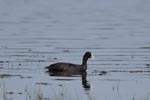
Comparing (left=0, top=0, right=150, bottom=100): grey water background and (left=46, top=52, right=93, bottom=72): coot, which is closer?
(left=0, top=0, right=150, bottom=100): grey water background

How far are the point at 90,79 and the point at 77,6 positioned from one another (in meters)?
32.4

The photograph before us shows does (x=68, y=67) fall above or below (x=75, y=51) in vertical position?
below

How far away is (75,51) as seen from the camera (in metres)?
27.3

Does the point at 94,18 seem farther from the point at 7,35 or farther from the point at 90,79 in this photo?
the point at 90,79

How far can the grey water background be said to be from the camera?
64.0ft

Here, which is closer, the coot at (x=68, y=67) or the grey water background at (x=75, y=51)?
the grey water background at (x=75, y=51)

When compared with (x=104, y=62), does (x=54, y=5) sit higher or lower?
higher

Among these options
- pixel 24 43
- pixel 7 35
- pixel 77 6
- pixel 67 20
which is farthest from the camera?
pixel 77 6

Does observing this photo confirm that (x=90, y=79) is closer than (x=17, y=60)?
Yes

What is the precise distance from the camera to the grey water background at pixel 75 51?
19.5 m

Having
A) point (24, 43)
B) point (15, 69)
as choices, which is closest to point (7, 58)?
point (15, 69)

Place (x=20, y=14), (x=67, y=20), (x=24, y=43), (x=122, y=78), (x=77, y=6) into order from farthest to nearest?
(x=77, y=6), (x=20, y=14), (x=67, y=20), (x=24, y=43), (x=122, y=78)

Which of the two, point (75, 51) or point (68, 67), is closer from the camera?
point (68, 67)

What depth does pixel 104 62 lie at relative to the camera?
2492 centimetres
